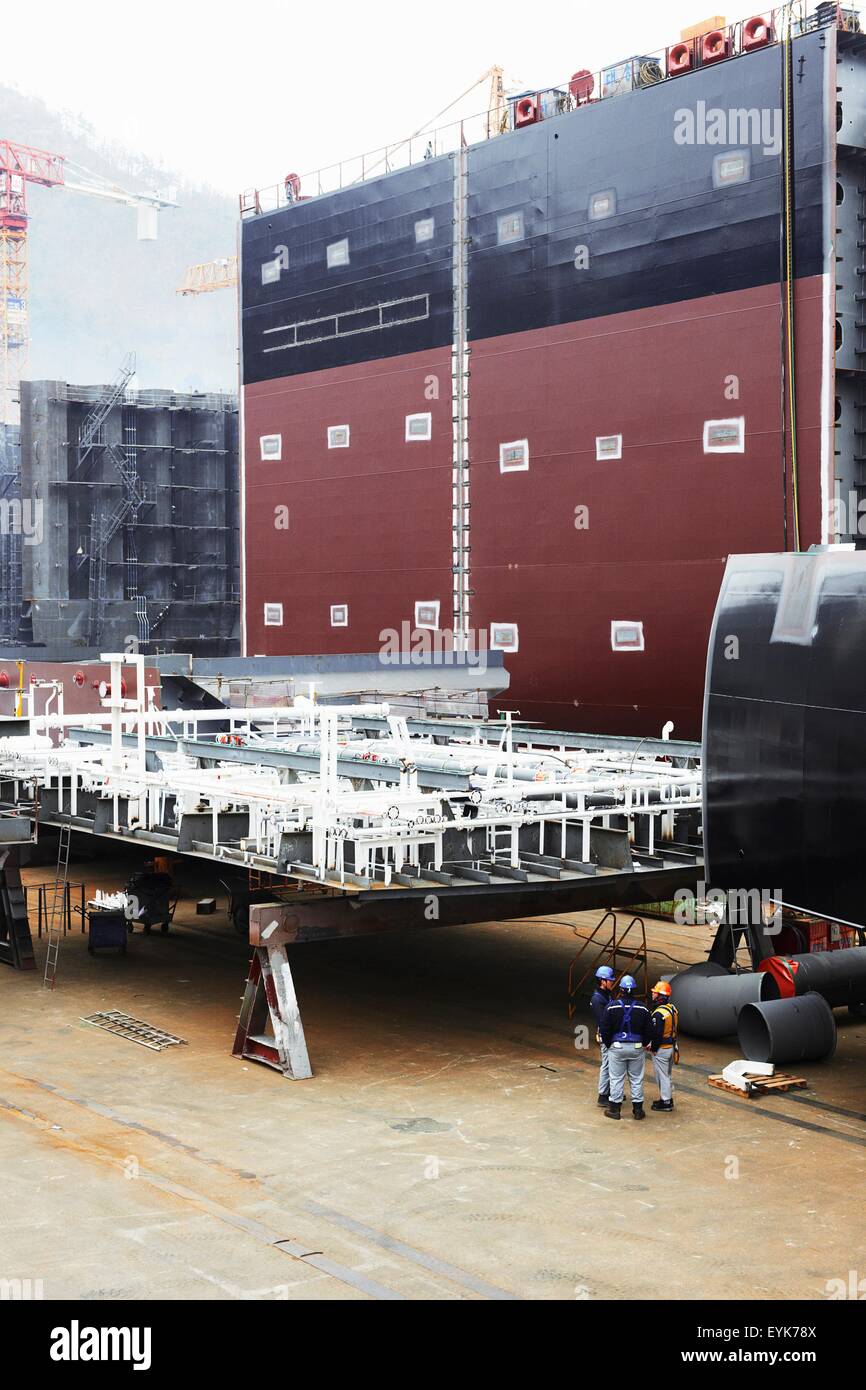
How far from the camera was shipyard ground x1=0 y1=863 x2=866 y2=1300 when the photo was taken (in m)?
10.4

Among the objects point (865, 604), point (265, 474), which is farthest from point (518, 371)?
point (865, 604)

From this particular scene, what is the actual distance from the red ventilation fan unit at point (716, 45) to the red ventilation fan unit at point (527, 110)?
520 cm

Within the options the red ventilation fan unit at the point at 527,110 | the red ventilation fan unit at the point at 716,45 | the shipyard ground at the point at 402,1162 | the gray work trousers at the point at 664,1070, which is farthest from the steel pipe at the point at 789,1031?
the red ventilation fan unit at the point at 527,110

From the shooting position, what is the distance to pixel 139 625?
196 feet

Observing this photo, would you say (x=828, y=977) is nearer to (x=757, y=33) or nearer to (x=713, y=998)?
(x=713, y=998)

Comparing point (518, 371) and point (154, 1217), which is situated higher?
point (518, 371)

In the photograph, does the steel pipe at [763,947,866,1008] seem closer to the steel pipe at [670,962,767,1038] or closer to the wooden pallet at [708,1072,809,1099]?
the steel pipe at [670,962,767,1038]

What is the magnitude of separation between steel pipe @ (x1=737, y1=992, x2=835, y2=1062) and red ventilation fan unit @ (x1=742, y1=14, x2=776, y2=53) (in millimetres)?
20461

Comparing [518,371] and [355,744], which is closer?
[355,744]

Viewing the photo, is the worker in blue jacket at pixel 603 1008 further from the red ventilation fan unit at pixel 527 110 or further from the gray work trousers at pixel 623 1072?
the red ventilation fan unit at pixel 527 110

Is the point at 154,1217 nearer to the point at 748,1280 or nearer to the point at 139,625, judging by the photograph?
the point at 748,1280

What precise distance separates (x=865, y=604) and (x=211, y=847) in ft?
26.6

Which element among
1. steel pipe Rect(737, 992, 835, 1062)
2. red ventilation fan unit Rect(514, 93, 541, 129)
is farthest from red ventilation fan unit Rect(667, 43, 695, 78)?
steel pipe Rect(737, 992, 835, 1062)

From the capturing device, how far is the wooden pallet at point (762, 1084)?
1503 centimetres
